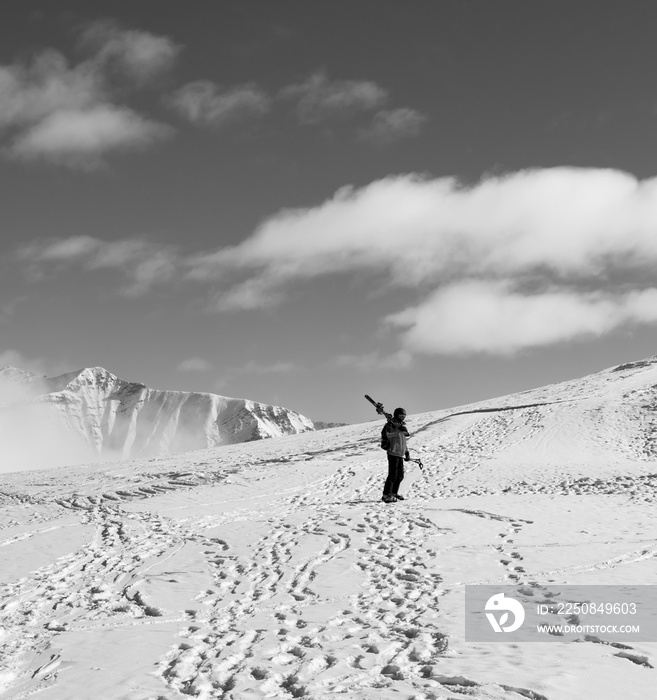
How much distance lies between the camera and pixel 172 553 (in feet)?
31.9

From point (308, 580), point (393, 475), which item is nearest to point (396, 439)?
point (393, 475)

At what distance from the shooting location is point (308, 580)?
7805 mm

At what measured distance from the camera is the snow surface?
4.70 m

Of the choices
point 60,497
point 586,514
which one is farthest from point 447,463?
point 60,497

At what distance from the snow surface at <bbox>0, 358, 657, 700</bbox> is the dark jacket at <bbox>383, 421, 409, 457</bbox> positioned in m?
1.20

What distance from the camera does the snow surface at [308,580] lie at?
470 centimetres

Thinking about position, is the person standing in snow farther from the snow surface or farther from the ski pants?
the snow surface

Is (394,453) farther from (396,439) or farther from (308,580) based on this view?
(308,580)

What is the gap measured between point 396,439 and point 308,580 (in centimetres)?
720

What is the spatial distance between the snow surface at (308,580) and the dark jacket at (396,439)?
47.4 inches

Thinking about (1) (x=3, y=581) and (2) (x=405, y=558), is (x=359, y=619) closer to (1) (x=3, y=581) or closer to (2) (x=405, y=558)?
(2) (x=405, y=558)

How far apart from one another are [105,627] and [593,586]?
5.21m

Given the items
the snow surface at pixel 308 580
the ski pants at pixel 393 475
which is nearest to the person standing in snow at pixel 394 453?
the ski pants at pixel 393 475

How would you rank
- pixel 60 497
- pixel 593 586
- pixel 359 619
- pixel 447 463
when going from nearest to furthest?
pixel 359 619 < pixel 593 586 < pixel 60 497 < pixel 447 463
